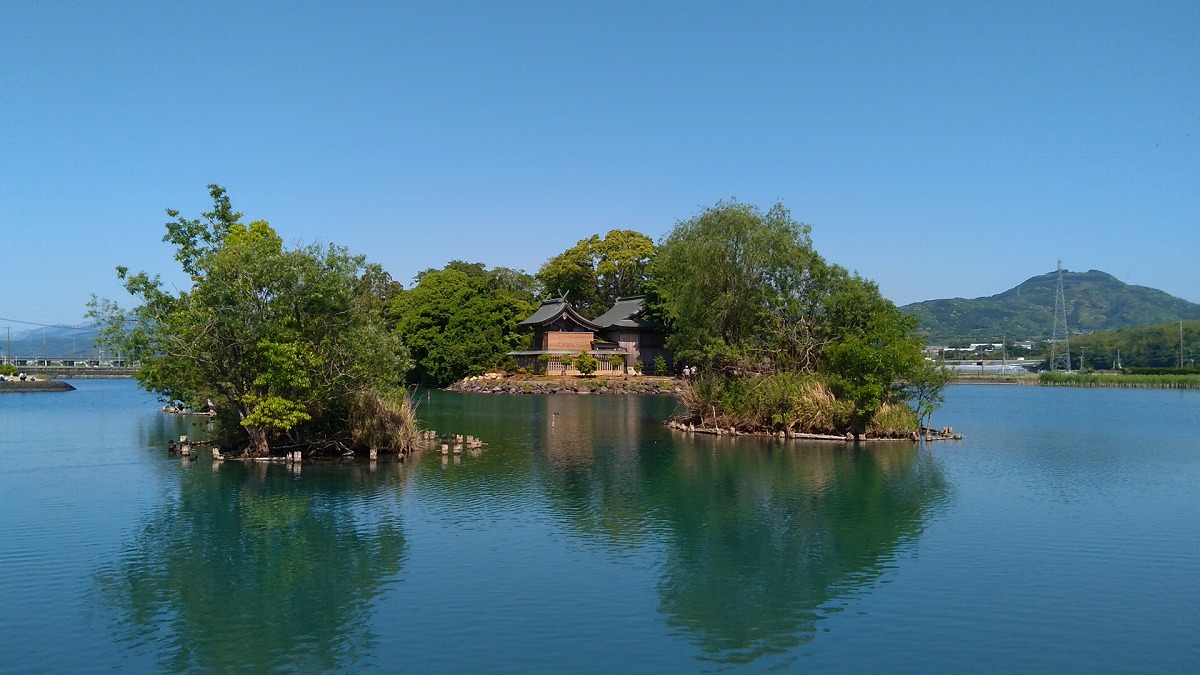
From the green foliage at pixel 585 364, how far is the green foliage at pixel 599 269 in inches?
541

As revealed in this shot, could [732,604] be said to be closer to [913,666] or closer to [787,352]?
[913,666]

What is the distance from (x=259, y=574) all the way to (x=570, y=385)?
52155 millimetres


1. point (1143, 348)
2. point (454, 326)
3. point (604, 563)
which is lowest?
point (604, 563)

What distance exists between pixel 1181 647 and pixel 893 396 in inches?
875

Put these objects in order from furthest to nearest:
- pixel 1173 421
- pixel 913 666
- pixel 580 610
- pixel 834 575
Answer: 1. pixel 1173 421
2. pixel 834 575
3. pixel 580 610
4. pixel 913 666

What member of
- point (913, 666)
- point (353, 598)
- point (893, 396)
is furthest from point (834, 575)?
point (893, 396)

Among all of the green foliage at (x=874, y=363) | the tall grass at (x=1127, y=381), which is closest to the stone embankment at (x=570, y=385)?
the green foliage at (x=874, y=363)

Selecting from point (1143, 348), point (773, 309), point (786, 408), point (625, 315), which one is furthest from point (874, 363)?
point (1143, 348)

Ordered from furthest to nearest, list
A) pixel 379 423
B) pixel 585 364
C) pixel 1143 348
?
pixel 1143 348, pixel 585 364, pixel 379 423

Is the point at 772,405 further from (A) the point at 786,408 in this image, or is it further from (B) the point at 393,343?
(B) the point at 393,343

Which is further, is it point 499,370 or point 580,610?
point 499,370

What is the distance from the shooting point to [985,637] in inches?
461

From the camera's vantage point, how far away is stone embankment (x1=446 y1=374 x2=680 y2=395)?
65.5 meters

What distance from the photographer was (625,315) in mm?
74750
